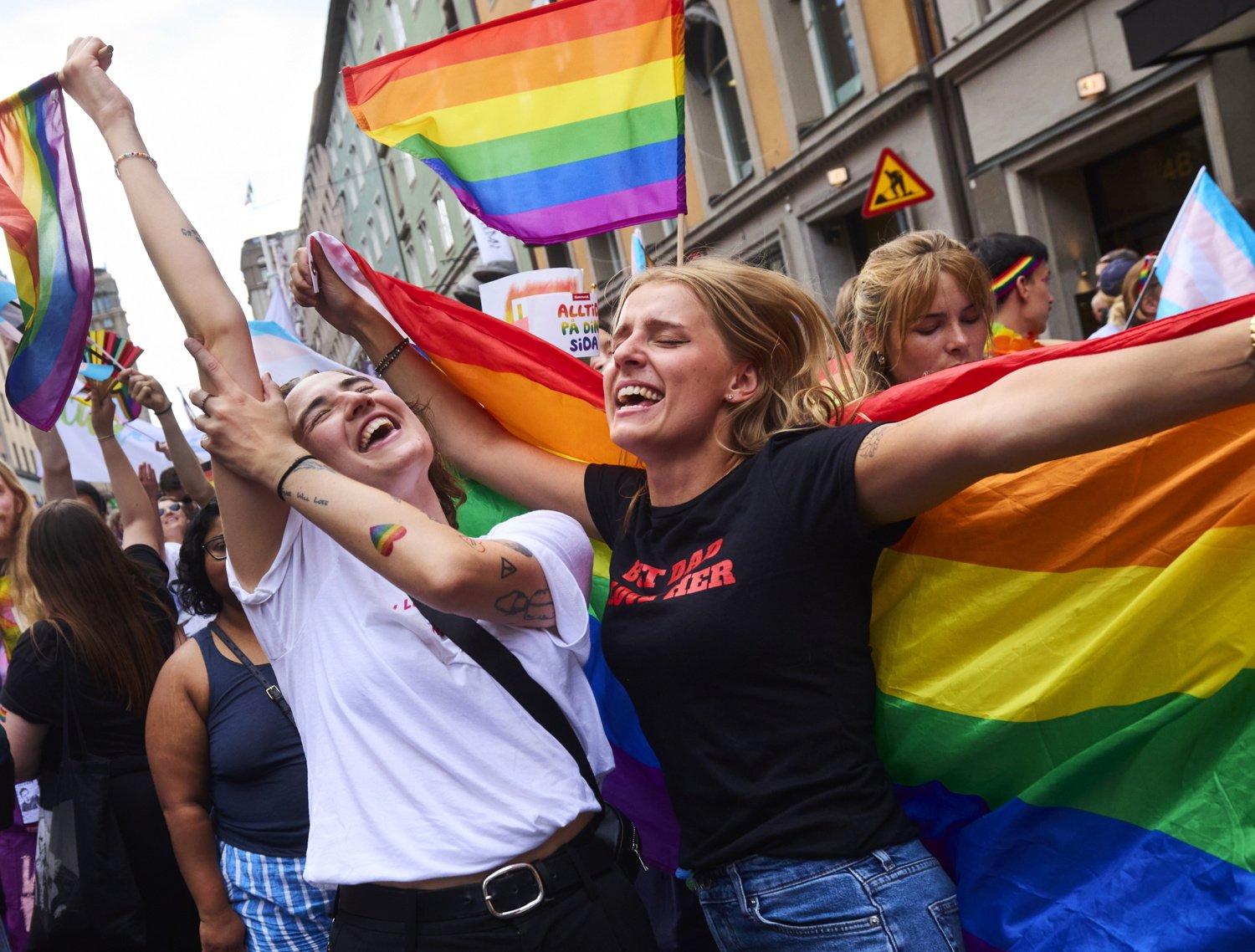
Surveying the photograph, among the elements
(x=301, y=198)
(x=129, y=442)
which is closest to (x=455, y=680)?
(x=129, y=442)

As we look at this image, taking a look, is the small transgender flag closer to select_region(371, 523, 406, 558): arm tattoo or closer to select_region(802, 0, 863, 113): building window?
select_region(371, 523, 406, 558): arm tattoo

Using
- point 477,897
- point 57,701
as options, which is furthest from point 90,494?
point 477,897

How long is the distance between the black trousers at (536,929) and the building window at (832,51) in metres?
10.9

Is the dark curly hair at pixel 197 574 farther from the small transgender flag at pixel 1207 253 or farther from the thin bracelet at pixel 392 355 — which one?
the small transgender flag at pixel 1207 253

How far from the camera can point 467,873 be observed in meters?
1.73

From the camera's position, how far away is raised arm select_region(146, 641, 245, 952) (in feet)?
9.50

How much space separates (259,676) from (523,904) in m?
1.43

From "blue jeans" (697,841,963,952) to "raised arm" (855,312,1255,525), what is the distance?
0.55 metres

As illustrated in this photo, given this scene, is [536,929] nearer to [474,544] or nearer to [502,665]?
[502,665]

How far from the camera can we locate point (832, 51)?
12.0m

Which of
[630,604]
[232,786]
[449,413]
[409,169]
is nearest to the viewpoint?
[630,604]

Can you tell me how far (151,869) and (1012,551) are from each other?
2727mm

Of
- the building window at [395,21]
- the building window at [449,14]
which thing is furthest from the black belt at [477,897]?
the building window at [395,21]

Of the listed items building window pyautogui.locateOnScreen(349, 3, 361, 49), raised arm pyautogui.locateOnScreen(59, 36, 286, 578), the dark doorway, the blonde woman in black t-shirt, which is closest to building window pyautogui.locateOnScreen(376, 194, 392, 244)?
building window pyautogui.locateOnScreen(349, 3, 361, 49)
